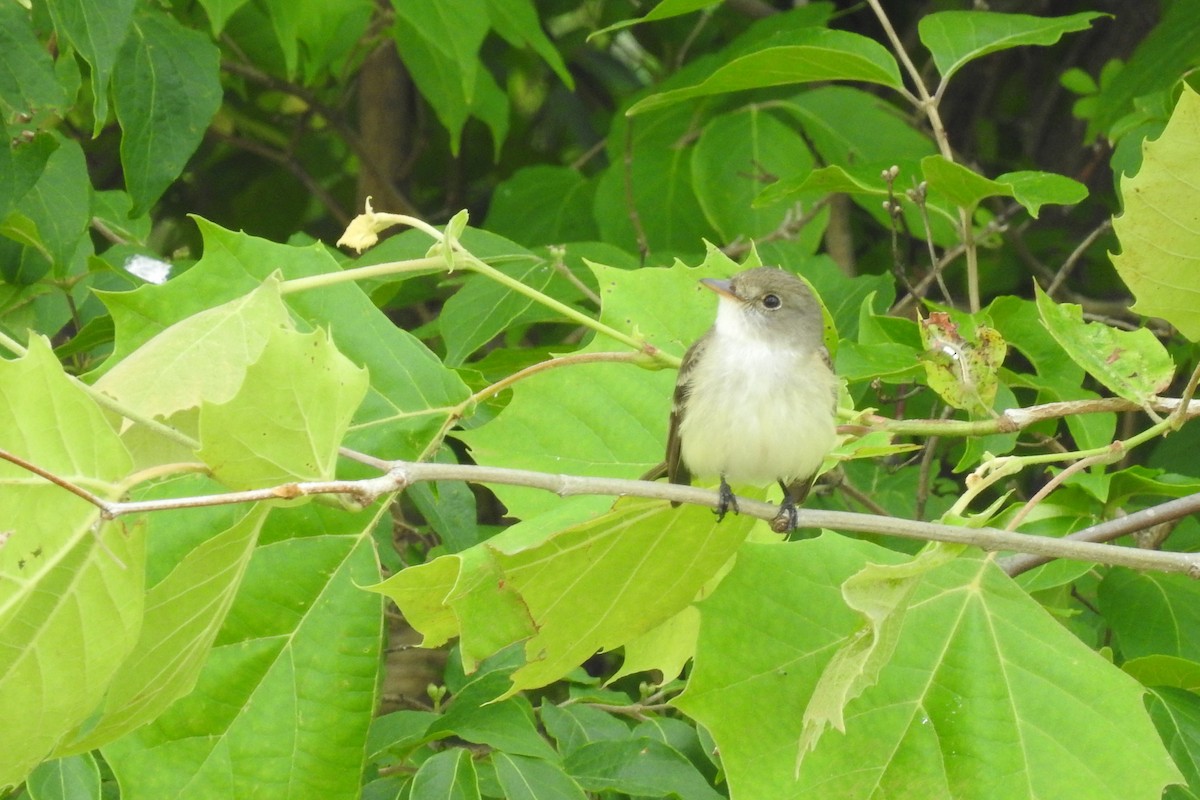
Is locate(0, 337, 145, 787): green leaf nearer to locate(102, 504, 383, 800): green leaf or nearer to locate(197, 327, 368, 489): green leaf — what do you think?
locate(197, 327, 368, 489): green leaf

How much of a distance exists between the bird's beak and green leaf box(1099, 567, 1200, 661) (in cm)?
130

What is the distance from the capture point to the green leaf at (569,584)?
2.34 metres

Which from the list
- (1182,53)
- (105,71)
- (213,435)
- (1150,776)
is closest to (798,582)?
(1150,776)

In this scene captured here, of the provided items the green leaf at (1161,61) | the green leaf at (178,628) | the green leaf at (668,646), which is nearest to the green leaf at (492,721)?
the green leaf at (668,646)

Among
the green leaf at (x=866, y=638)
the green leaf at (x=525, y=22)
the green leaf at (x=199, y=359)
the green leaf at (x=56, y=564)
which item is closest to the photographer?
the green leaf at (x=56, y=564)

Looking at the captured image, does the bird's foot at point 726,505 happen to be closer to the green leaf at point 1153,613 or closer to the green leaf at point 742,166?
the green leaf at point 1153,613

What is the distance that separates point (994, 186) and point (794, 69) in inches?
24.6

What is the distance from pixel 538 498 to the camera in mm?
3078

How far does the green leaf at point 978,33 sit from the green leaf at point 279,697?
92.5 inches

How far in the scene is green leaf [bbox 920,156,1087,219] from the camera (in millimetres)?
3244

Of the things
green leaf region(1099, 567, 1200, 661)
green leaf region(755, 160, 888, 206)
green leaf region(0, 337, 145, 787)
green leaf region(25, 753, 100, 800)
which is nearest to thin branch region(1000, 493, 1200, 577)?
green leaf region(1099, 567, 1200, 661)

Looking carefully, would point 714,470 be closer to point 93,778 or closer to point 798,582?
point 798,582

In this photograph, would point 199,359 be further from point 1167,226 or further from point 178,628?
point 1167,226

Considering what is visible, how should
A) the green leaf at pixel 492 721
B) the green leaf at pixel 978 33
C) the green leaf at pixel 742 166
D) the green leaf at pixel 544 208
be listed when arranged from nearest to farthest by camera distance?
the green leaf at pixel 492 721 → the green leaf at pixel 978 33 → the green leaf at pixel 742 166 → the green leaf at pixel 544 208
